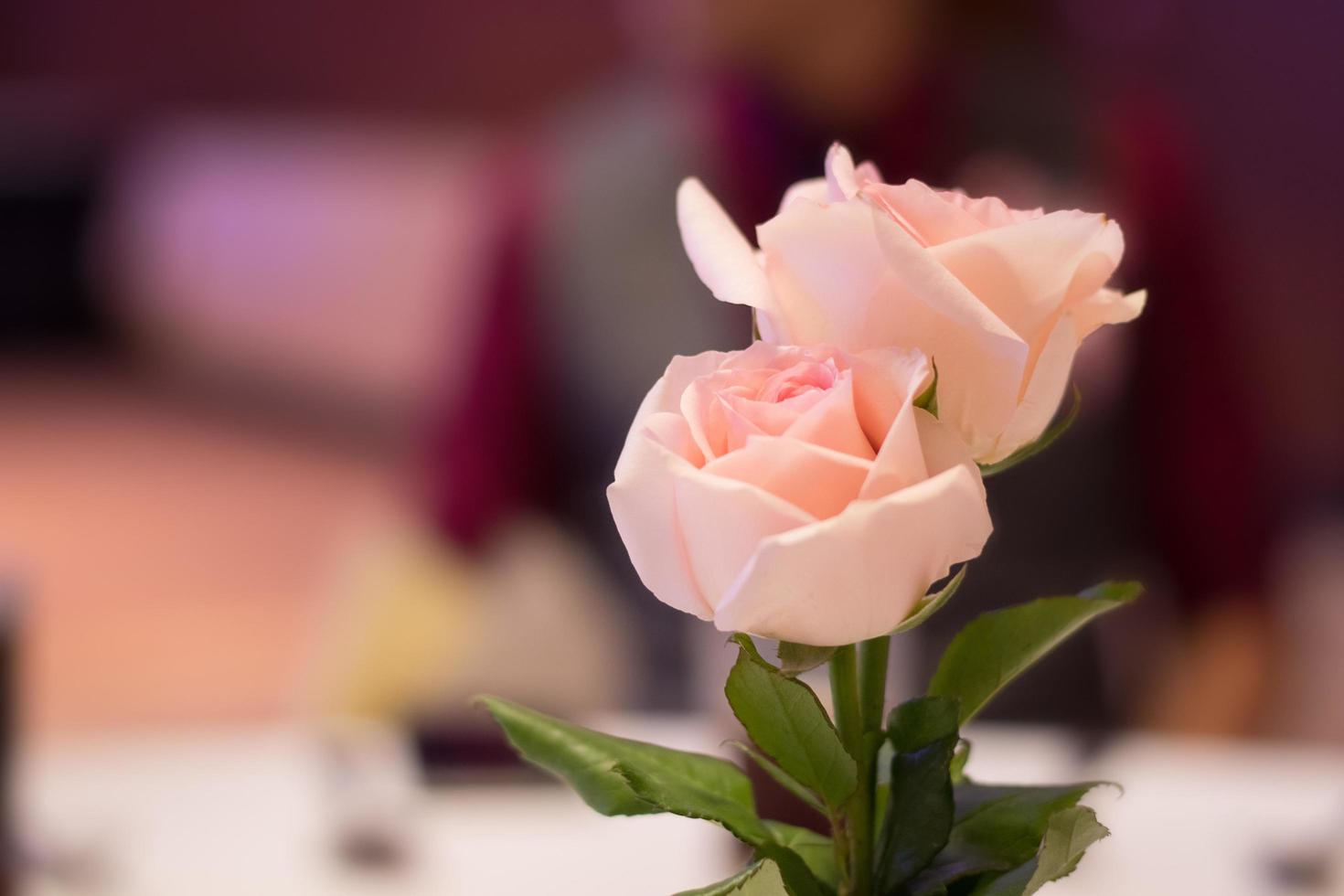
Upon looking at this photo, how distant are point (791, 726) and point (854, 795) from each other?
0.12 ft

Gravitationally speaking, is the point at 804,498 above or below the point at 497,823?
above

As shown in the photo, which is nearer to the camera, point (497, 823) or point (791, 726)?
point (791, 726)

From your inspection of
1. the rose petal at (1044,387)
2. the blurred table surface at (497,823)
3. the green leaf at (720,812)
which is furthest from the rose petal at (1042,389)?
the blurred table surface at (497,823)

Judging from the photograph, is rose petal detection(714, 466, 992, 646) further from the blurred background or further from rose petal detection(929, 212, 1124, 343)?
the blurred background

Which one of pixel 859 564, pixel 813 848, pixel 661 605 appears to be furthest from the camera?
pixel 661 605

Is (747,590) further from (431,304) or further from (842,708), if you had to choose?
(431,304)

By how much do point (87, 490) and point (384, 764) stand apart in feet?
11.2

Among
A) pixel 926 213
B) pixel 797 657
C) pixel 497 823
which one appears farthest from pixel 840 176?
pixel 497 823

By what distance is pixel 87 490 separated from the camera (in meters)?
4.04

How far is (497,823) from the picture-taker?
95cm

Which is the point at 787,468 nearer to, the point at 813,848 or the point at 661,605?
the point at 813,848

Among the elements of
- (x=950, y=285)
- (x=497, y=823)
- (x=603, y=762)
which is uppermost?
(x=950, y=285)

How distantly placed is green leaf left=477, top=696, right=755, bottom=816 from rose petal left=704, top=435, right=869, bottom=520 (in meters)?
0.09

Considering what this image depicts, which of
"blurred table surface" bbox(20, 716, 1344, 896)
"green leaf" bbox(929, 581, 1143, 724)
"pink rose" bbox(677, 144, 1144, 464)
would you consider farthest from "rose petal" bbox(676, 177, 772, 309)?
"blurred table surface" bbox(20, 716, 1344, 896)
